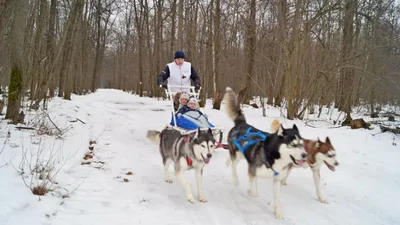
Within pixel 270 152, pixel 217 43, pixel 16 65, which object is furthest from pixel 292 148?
pixel 217 43

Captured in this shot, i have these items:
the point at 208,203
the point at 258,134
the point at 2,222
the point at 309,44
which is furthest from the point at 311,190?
the point at 309,44

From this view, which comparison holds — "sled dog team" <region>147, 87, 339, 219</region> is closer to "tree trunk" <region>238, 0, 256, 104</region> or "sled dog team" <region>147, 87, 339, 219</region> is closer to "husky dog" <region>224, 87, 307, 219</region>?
"husky dog" <region>224, 87, 307, 219</region>

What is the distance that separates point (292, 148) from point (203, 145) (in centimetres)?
114

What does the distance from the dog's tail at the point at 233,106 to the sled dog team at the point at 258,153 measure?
0.29 metres

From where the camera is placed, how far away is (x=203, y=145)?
3896 mm

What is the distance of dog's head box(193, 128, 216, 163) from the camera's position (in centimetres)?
387

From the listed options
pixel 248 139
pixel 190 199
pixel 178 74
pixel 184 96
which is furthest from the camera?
pixel 178 74

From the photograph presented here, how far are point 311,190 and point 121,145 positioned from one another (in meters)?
4.35

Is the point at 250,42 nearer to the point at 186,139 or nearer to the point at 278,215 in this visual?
the point at 186,139

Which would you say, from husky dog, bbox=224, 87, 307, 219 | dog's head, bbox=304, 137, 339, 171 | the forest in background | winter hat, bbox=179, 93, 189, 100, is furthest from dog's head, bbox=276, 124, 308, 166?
the forest in background

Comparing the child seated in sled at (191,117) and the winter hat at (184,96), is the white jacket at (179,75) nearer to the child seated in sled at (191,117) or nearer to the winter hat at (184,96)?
the winter hat at (184,96)

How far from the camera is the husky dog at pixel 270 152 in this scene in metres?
3.62

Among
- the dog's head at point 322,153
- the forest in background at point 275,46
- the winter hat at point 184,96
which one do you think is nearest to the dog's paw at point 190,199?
the dog's head at point 322,153

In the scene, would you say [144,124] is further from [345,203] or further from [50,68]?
[345,203]
